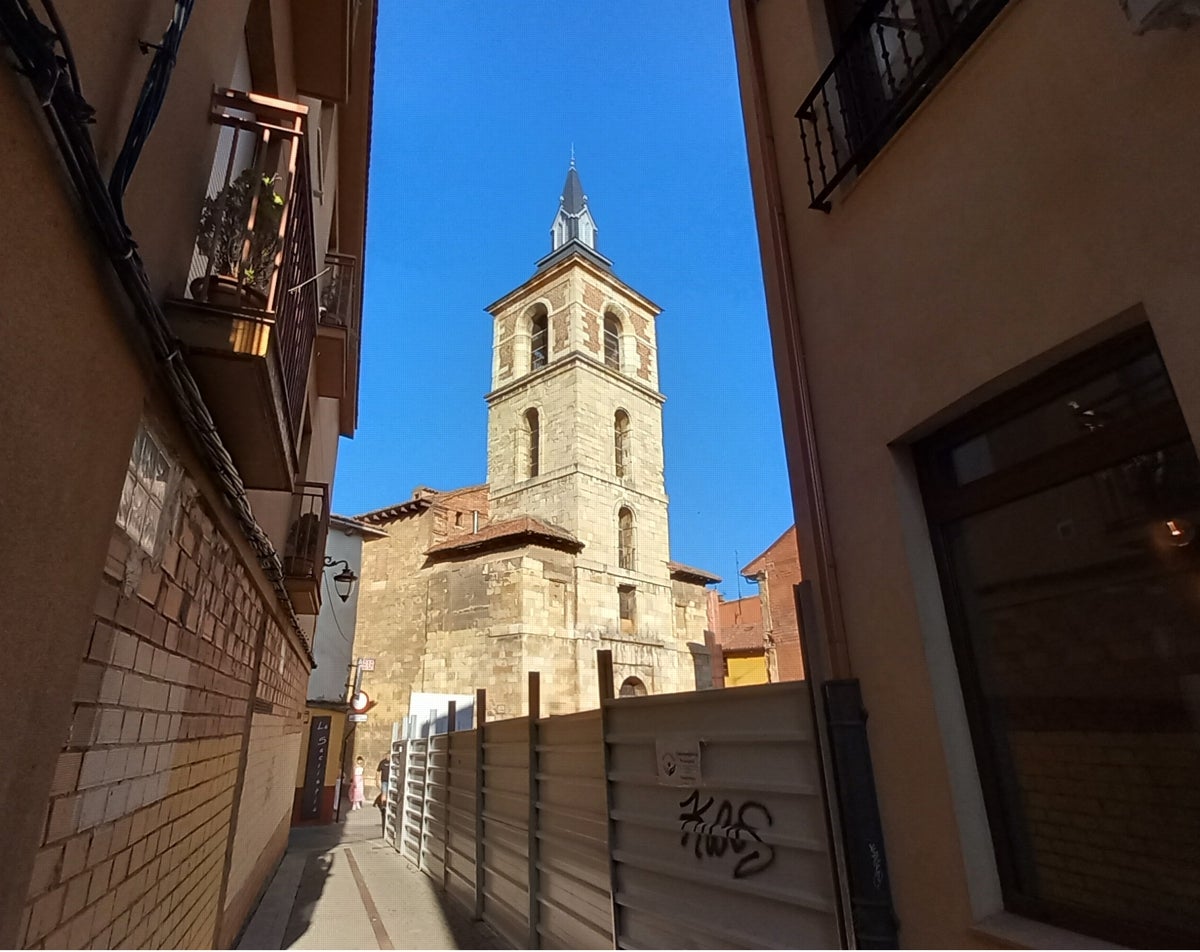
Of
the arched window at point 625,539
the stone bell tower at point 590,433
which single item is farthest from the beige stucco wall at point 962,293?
the arched window at point 625,539

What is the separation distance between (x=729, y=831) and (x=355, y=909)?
6.35 metres

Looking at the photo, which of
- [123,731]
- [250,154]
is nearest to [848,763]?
[123,731]

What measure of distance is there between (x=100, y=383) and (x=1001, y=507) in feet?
9.85

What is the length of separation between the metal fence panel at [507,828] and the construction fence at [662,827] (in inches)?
0.7

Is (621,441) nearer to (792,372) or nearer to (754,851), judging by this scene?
(792,372)

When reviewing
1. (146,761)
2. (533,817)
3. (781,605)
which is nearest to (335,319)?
(146,761)

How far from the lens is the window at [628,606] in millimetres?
22109

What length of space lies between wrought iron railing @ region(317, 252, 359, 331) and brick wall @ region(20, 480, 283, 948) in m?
3.17

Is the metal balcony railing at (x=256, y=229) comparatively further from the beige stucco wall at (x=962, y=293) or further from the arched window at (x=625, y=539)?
the arched window at (x=625, y=539)

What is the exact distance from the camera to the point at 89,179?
151cm

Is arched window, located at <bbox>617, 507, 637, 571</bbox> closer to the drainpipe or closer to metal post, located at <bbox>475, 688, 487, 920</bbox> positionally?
metal post, located at <bbox>475, 688, 487, 920</bbox>

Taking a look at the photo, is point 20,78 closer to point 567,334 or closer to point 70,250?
point 70,250

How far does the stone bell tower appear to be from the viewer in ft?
72.0

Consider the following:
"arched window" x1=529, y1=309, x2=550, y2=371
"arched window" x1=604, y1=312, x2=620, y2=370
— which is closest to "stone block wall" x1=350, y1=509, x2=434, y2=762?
"arched window" x1=529, y1=309, x2=550, y2=371
